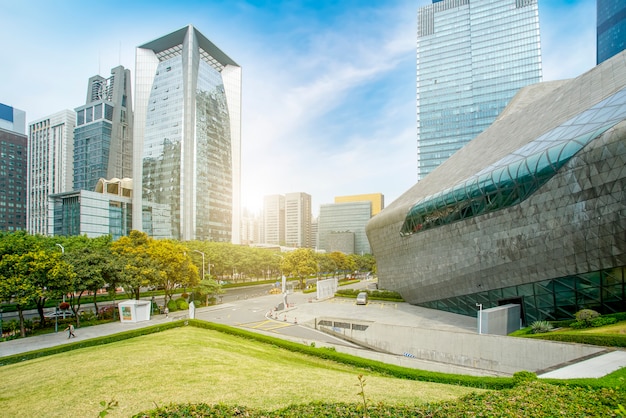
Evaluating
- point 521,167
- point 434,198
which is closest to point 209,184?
point 434,198

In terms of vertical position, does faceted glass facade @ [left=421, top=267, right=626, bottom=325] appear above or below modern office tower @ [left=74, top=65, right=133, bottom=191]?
below

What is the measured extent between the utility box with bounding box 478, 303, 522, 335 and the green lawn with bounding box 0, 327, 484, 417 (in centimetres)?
1020

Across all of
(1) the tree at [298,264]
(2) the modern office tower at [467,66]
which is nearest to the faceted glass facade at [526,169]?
(1) the tree at [298,264]

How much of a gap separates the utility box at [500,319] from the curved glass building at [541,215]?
787 mm

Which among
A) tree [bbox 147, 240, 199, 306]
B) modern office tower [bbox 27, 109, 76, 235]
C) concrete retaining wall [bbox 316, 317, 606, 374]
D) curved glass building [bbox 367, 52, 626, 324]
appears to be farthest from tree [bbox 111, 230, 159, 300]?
modern office tower [bbox 27, 109, 76, 235]

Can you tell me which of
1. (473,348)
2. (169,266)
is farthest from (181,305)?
(473,348)

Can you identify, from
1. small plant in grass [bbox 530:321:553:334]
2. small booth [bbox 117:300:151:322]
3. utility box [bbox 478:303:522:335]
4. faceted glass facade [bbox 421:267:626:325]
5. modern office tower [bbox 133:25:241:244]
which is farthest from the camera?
modern office tower [bbox 133:25:241:244]

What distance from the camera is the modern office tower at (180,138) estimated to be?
117 metres

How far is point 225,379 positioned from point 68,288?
2225 cm

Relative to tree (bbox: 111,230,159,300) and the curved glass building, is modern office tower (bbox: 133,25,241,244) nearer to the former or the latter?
tree (bbox: 111,230,159,300)

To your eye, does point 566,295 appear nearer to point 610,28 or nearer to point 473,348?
point 473,348

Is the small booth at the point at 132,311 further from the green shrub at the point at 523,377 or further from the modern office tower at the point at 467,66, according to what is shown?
the modern office tower at the point at 467,66

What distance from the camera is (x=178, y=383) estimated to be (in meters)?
13.3

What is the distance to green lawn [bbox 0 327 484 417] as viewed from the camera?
1150cm
